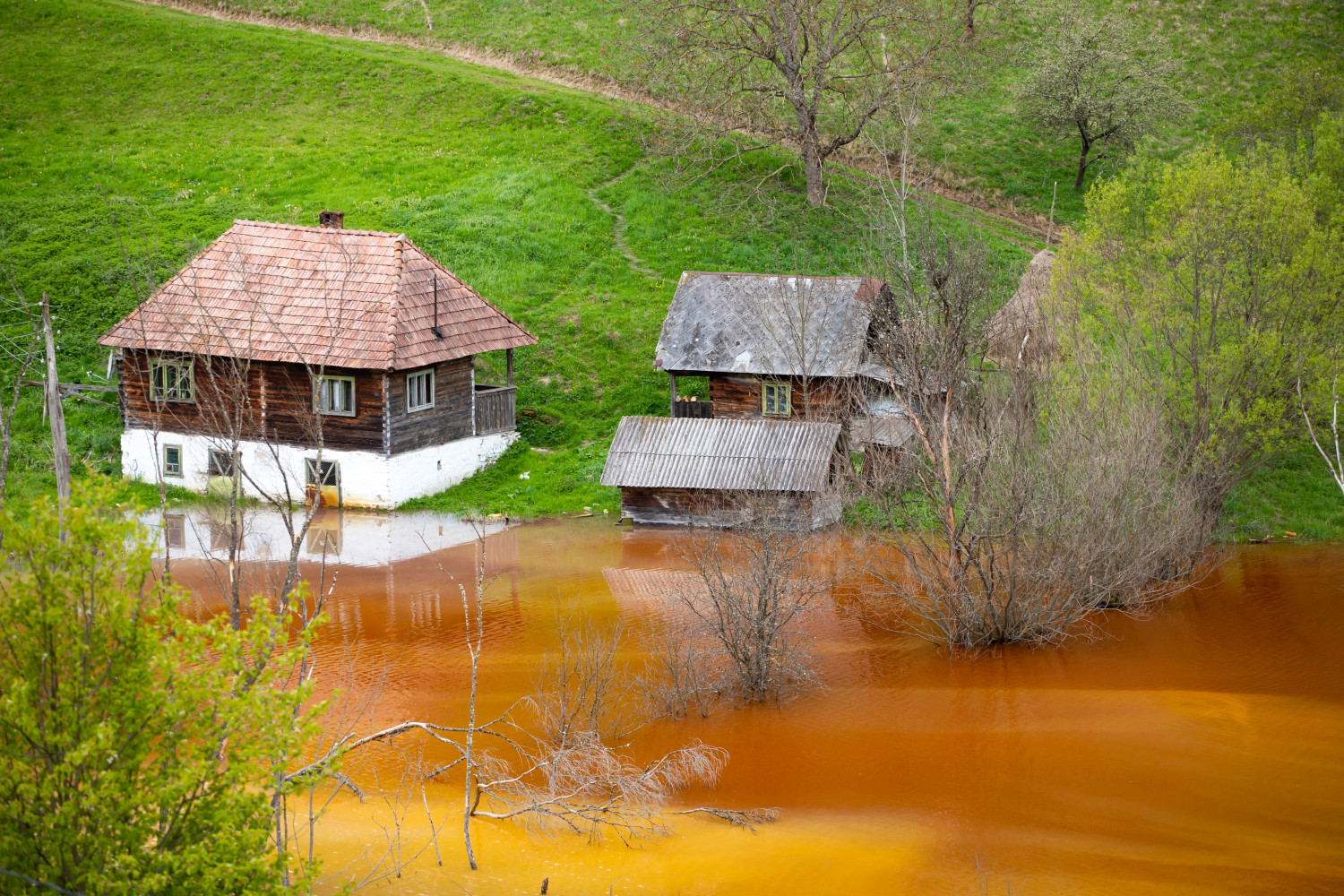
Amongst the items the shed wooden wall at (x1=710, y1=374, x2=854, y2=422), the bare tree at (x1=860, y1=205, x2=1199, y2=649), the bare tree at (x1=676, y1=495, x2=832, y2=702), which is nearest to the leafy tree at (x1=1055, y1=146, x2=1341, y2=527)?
the bare tree at (x1=860, y1=205, x2=1199, y2=649)

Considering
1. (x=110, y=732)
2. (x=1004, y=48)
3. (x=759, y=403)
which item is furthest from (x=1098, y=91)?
(x=110, y=732)

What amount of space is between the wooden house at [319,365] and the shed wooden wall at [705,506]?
198 inches

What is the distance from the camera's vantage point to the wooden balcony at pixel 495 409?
93.8 feet

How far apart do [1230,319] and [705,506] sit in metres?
10.6

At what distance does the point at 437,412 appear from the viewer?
27.5 m

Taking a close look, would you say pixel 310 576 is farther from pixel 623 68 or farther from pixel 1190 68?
pixel 1190 68

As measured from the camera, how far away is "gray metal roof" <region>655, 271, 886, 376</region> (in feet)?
90.0

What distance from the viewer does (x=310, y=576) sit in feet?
70.1

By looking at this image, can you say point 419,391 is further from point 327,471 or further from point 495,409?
point 327,471

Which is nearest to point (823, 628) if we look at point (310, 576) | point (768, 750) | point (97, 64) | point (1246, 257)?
point (768, 750)

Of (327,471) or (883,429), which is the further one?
(327,471)

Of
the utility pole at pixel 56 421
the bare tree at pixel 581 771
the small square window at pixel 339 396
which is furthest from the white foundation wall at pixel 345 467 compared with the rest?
the bare tree at pixel 581 771

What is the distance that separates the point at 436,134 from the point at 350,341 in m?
18.8

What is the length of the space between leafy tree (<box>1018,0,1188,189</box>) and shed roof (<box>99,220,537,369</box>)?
22.6 metres
